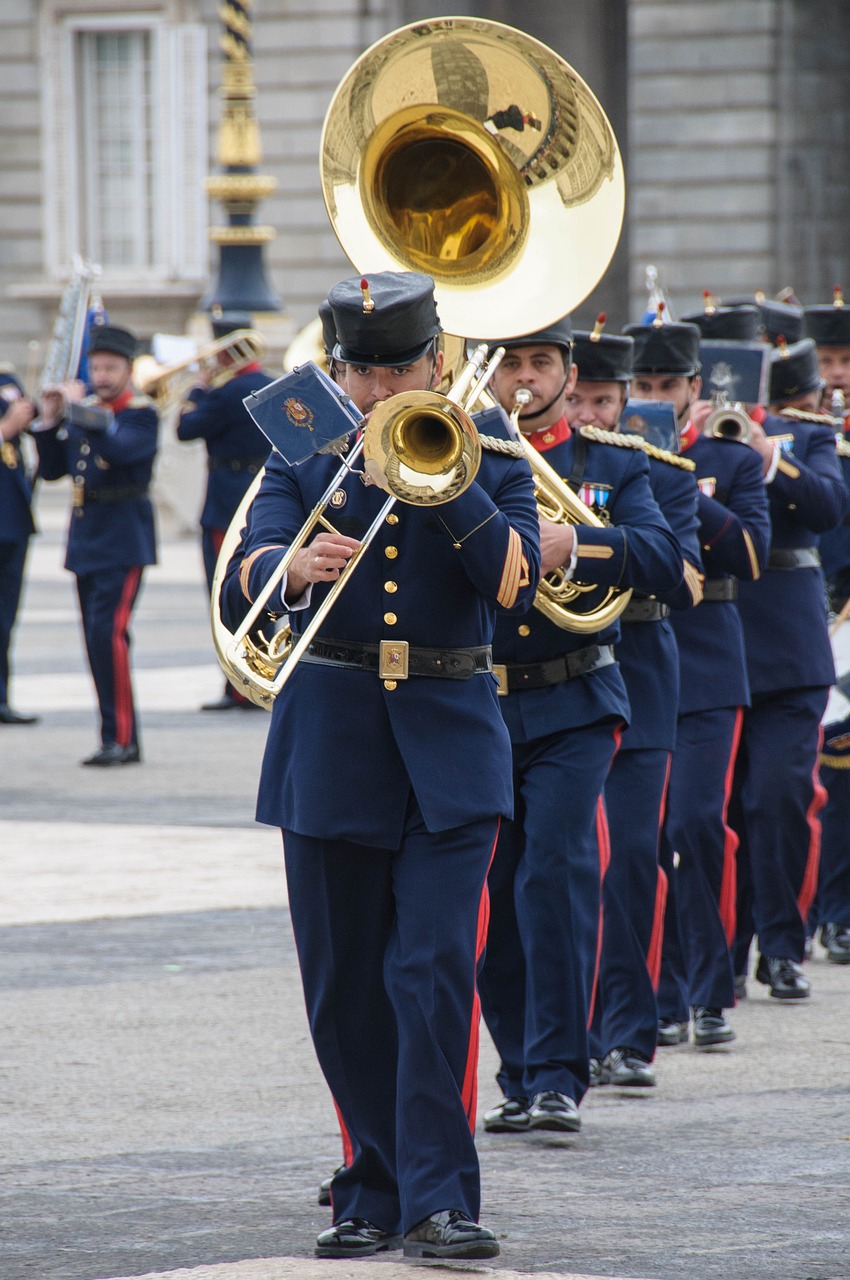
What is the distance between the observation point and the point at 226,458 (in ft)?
45.5

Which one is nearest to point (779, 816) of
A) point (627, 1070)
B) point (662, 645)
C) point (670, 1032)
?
point (670, 1032)

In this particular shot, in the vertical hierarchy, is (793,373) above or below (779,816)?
above

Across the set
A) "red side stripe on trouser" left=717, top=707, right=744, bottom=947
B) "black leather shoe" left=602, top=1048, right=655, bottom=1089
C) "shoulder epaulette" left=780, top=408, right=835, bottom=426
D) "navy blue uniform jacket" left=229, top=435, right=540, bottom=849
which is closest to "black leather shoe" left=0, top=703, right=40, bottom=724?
"shoulder epaulette" left=780, top=408, right=835, bottom=426

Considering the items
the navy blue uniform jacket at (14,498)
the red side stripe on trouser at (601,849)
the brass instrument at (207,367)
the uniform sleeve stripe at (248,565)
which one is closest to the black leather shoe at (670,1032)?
the red side stripe on trouser at (601,849)

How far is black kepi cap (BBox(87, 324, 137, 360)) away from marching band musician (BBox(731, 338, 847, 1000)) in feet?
16.4

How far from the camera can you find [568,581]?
600 centimetres

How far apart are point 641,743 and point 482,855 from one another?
1663mm

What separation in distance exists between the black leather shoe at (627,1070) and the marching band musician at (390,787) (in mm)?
1480

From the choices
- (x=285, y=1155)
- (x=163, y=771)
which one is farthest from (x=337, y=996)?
(x=163, y=771)

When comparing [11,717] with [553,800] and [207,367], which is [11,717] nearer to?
[207,367]

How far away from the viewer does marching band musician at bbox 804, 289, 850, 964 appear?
8.17 meters

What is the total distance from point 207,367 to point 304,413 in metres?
8.98

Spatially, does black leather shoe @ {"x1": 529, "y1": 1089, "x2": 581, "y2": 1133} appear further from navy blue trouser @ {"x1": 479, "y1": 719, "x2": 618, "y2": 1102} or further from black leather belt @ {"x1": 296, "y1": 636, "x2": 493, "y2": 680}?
black leather belt @ {"x1": 296, "y1": 636, "x2": 493, "y2": 680}

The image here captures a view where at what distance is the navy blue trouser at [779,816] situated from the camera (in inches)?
297
